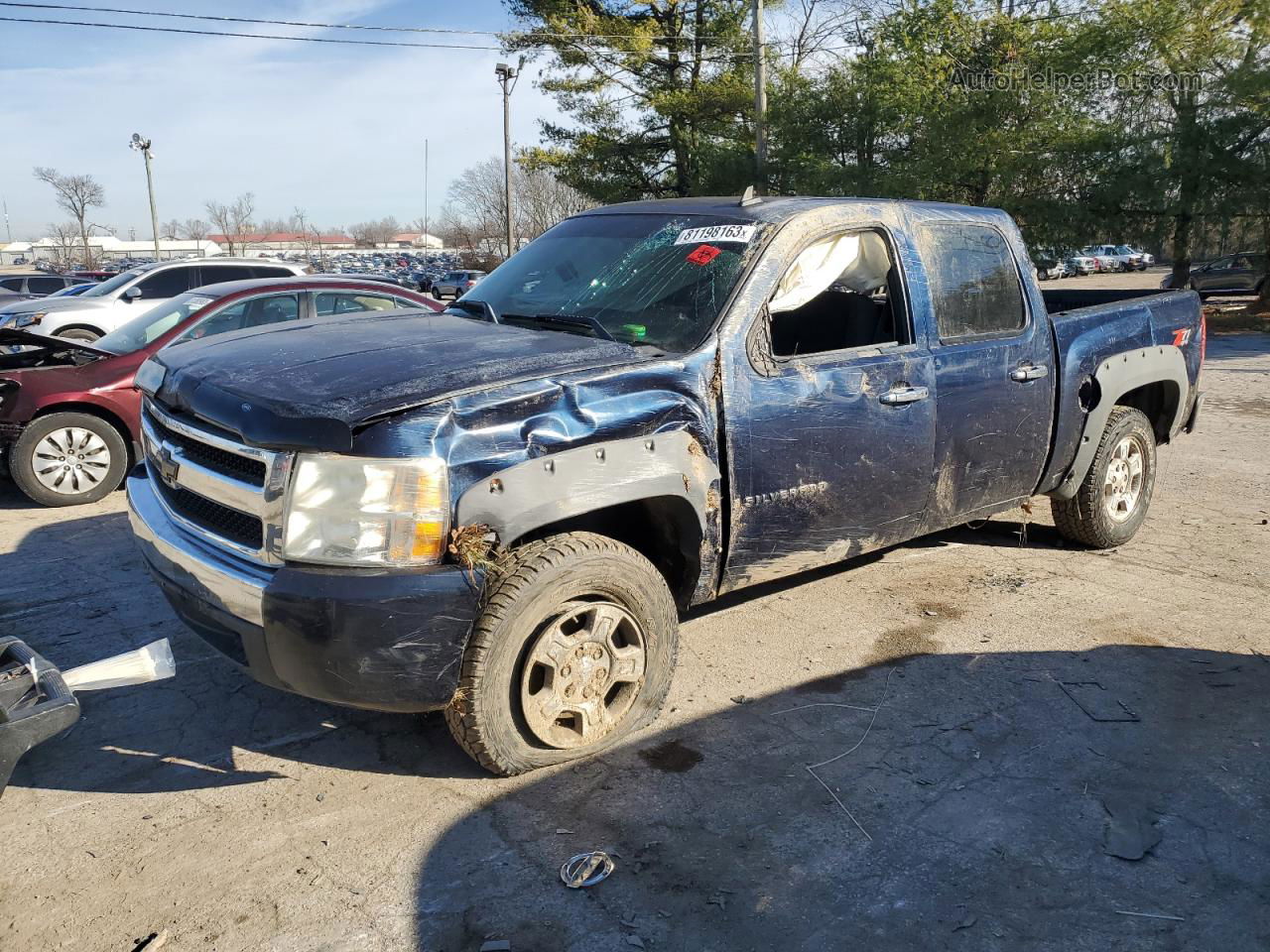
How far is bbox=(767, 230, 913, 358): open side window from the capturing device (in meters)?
4.09

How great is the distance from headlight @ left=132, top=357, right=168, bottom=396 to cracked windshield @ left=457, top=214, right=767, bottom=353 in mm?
1307

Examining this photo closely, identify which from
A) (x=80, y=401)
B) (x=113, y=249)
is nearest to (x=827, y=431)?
(x=80, y=401)

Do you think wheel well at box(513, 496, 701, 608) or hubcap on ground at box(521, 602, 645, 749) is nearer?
hubcap on ground at box(521, 602, 645, 749)

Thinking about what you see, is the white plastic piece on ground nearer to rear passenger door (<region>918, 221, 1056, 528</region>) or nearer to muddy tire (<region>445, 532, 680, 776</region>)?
muddy tire (<region>445, 532, 680, 776</region>)

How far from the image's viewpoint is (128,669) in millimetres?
2912

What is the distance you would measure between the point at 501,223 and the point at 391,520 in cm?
5905

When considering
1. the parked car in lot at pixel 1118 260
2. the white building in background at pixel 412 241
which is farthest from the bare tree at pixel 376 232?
the parked car in lot at pixel 1118 260

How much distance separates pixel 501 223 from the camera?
2338 inches

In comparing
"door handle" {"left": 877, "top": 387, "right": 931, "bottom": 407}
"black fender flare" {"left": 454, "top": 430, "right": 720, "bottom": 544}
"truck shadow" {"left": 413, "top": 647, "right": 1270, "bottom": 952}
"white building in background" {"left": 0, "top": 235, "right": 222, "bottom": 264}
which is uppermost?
"white building in background" {"left": 0, "top": 235, "right": 222, "bottom": 264}

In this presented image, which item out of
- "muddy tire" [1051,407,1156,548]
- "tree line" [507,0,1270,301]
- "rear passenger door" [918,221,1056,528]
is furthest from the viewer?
"tree line" [507,0,1270,301]

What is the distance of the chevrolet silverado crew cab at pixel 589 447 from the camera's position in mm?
2838

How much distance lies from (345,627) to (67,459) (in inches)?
203

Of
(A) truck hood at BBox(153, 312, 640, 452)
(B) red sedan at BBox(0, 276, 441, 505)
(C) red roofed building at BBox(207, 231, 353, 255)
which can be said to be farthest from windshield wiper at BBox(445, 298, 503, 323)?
(C) red roofed building at BBox(207, 231, 353, 255)

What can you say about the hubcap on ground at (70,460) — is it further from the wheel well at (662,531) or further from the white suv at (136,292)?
the white suv at (136,292)
